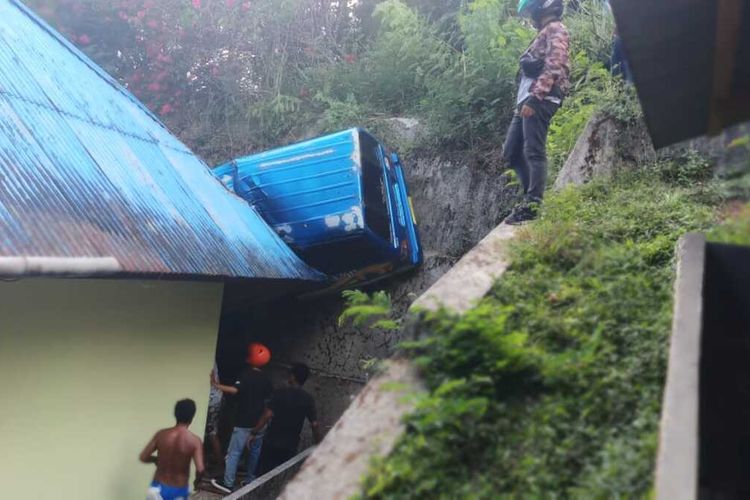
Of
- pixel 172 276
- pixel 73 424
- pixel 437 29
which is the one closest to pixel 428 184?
pixel 437 29

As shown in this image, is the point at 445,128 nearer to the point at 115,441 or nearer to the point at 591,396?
the point at 115,441

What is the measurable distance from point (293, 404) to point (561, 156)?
400cm

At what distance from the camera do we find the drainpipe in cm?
370

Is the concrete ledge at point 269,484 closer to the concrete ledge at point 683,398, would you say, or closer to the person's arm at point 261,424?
the person's arm at point 261,424

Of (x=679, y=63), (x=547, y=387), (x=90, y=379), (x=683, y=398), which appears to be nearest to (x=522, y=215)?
(x=679, y=63)

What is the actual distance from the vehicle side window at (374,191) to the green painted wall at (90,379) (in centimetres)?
229

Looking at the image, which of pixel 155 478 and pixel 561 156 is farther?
pixel 561 156

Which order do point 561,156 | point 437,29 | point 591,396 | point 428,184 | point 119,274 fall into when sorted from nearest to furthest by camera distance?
point 591,396 → point 119,274 → point 561,156 → point 428,184 → point 437,29

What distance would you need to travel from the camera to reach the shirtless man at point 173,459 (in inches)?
204

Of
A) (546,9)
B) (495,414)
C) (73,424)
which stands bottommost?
(73,424)

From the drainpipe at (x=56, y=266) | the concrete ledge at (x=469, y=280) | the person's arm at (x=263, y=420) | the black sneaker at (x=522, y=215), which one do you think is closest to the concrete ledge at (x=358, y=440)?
the concrete ledge at (x=469, y=280)

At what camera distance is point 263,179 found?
27.1 ft

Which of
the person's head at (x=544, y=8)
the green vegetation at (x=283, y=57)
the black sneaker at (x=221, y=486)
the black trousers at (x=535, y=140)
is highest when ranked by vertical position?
the green vegetation at (x=283, y=57)

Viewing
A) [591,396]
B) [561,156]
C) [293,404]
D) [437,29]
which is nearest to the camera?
[591,396]
